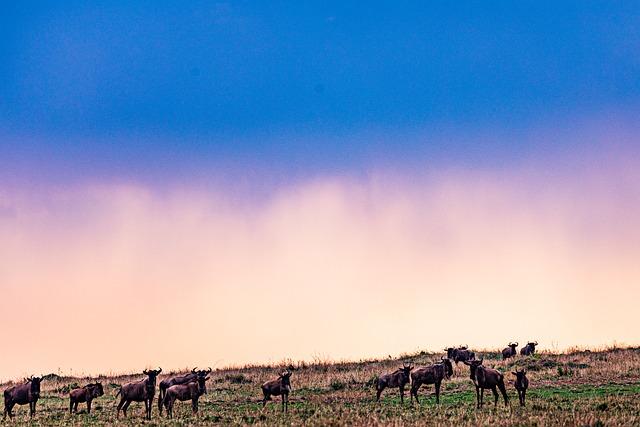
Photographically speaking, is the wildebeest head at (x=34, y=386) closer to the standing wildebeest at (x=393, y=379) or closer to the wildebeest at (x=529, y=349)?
the standing wildebeest at (x=393, y=379)

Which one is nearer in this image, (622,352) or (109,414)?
(109,414)

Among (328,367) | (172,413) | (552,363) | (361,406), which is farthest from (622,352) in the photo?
(172,413)

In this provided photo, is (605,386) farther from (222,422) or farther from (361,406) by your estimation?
(222,422)

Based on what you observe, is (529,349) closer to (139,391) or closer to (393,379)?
(393,379)

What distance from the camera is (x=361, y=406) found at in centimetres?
2688

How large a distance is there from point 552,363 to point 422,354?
42.1 feet

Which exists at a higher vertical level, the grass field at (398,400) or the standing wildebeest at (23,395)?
the standing wildebeest at (23,395)

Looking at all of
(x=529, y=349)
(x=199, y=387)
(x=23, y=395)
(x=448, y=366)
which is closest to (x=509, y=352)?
(x=529, y=349)

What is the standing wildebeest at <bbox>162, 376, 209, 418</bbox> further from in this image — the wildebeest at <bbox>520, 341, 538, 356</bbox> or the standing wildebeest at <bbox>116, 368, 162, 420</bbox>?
the wildebeest at <bbox>520, 341, 538, 356</bbox>

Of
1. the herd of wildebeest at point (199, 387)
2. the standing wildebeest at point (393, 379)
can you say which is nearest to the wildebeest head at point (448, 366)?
the herd of wildebeest at point (199, 387)

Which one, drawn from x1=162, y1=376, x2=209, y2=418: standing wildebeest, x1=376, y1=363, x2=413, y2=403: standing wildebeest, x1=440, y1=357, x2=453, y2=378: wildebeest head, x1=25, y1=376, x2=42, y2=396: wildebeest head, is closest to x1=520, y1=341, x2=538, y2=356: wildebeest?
x1=440, y1=357, x2=453, y2=378: wildebeest head

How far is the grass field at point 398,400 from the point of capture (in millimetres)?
21312

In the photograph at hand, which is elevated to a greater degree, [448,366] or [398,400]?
[448,366]

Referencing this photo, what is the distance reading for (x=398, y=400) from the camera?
95.2 feet
